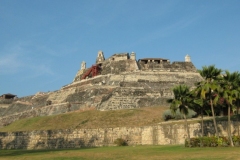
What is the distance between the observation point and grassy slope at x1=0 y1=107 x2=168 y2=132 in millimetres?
38969

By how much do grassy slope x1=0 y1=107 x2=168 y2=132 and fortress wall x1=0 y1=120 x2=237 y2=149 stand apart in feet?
12.2

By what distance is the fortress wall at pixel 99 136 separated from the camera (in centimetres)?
3146

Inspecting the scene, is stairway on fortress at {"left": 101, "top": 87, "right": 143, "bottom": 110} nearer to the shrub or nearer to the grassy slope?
the grassy slope

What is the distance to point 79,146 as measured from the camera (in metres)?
35.2

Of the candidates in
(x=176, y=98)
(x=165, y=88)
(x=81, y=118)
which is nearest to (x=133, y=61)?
(x=165, y=88)

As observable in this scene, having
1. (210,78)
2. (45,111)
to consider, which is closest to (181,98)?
(210,78)

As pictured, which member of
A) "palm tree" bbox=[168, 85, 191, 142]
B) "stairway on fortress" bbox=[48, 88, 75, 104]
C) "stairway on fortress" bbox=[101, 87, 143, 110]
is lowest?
"palm tree" bbox=[168, 85, 191, 142]

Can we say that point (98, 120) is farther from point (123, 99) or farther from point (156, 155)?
A: point (156, 155)

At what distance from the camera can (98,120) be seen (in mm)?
41000

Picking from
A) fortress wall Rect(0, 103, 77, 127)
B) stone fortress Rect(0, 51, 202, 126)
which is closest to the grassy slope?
stone fortress Rect(0, 51, 202, 126)

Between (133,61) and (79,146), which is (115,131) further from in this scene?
(133,61)

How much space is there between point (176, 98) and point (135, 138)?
7881 mm

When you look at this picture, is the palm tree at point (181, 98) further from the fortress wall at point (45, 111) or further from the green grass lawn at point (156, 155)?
the fortress wall at point (45, 111)

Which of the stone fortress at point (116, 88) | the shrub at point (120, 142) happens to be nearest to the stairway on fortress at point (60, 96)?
the stone fortress at point (116, 88)
